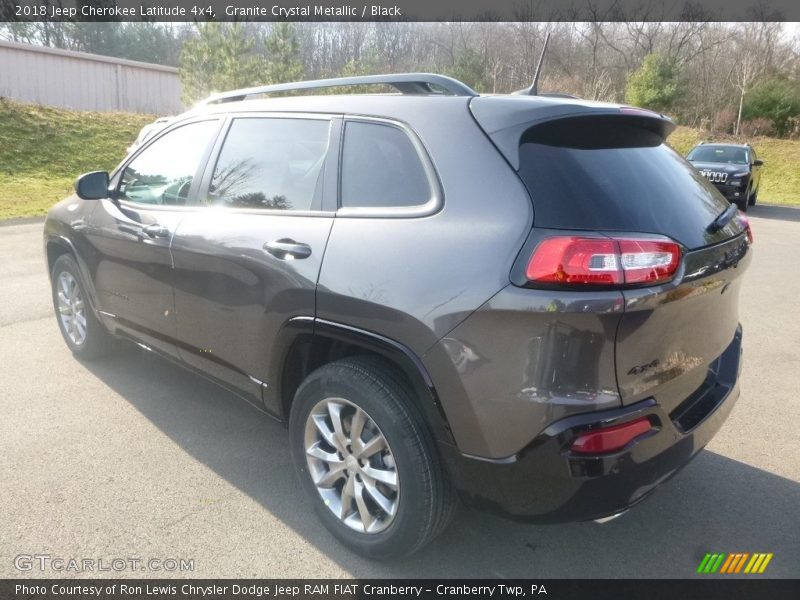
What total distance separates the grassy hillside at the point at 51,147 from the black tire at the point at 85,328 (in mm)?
10317

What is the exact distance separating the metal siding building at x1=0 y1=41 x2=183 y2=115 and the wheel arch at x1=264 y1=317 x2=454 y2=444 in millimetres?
29917

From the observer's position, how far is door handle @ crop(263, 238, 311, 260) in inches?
104

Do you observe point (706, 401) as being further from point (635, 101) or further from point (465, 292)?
point (635, 101)

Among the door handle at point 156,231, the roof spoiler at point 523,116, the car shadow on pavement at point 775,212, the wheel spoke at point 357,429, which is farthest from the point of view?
the car shadow on pavement at point 775,212

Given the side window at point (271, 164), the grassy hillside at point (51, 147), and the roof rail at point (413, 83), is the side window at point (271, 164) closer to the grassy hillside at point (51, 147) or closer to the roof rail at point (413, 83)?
the roof rail at point (413, 83)

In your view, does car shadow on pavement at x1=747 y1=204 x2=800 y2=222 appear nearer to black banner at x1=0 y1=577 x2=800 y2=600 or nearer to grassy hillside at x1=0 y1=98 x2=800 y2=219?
grassy hillside at x1=0 y1=98 x2=800 y2=219

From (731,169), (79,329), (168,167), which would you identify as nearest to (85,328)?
(79,329)

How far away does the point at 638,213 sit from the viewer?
220 centimetres

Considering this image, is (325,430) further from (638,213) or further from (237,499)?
(638,213)

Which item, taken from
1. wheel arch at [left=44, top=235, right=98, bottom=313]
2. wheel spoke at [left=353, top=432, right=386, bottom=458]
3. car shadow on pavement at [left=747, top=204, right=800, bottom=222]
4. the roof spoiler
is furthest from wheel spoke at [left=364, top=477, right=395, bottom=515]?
car shadow on pavement at [left=747, top=204, right=800, bottom=222]

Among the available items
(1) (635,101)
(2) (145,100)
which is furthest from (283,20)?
(1) (635,101)

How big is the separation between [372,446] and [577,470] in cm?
81

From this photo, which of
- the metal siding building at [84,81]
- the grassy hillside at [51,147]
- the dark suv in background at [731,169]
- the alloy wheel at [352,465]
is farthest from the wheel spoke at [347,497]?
the metal siding building at [84,81]

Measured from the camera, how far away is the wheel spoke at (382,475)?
2.44 meters
